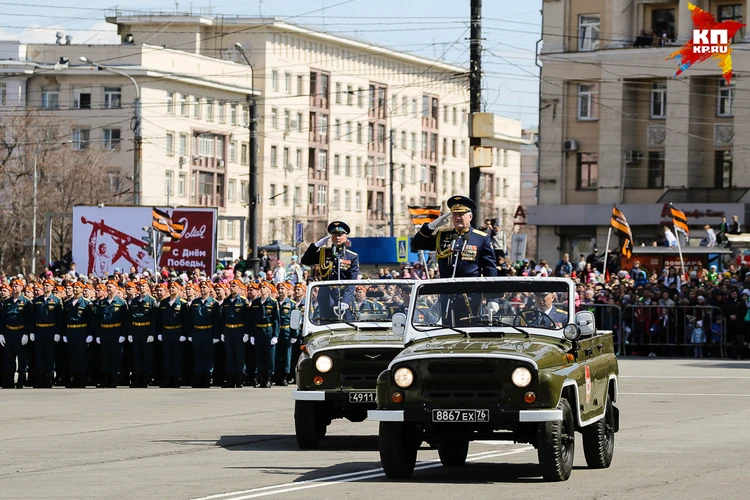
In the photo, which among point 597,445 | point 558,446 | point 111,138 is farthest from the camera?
point 111,138

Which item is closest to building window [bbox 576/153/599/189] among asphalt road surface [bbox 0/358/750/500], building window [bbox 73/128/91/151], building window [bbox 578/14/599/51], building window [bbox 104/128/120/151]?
building window [bbox 578/14/599/51]

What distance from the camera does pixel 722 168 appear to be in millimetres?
68688

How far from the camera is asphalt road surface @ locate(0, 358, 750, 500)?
12312mm

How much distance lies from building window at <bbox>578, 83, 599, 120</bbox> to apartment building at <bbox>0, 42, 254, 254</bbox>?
2887 cm

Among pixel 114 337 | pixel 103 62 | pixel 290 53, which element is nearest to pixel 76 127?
pixel 103 62

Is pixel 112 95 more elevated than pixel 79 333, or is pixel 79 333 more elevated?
pixel 112 95

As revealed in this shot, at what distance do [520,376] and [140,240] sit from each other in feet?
106

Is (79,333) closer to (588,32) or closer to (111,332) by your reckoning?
(111,332)

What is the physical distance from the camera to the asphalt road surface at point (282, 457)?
40.4 ft

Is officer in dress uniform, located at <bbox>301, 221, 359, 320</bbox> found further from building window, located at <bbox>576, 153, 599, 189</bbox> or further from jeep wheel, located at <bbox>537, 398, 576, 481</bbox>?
building window, located at <bbox>576, 153, 599, 189</bbox>

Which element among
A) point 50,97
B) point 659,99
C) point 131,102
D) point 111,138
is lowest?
point 111,138

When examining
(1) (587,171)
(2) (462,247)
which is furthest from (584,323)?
(1) (587,171)

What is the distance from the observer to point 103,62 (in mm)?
93312

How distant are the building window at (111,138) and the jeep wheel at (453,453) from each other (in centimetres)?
8133
